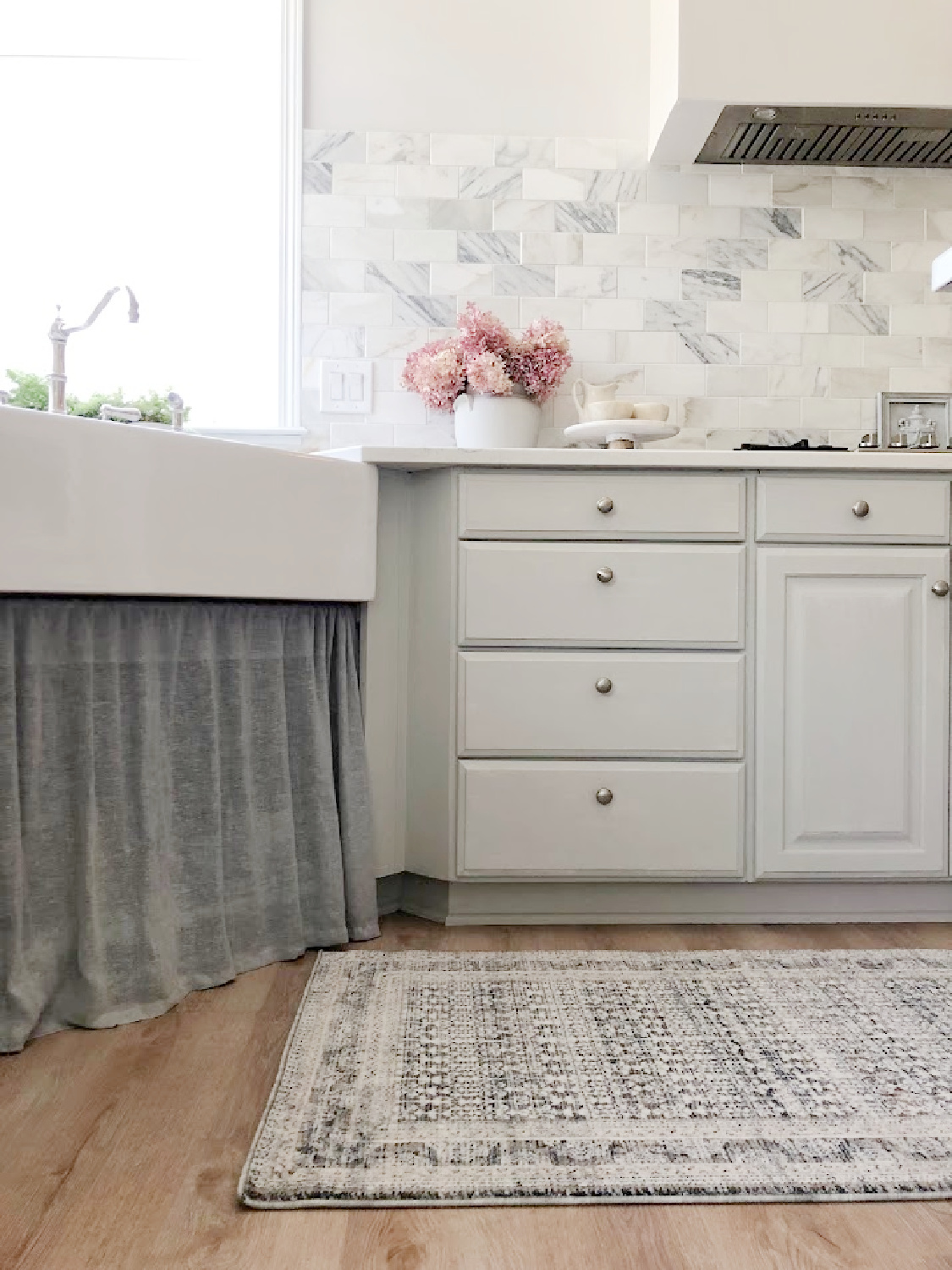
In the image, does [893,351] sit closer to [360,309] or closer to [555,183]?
[555,183]

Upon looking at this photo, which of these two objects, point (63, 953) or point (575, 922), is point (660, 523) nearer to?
point (575, 922)

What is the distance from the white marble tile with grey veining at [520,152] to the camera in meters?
2.74

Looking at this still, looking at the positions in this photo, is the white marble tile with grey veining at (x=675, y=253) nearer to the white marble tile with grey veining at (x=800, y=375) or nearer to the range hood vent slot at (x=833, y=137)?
the range hood vent slot at (x=833, y=137)

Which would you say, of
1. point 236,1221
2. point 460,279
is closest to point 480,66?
point 460,279

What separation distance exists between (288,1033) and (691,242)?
2.08 meters

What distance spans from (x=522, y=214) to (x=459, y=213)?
0.15m

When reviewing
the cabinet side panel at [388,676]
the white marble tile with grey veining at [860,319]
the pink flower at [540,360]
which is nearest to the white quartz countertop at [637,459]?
the cabinet side panel at [388,676]

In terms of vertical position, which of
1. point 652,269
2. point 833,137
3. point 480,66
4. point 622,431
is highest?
point 480,66

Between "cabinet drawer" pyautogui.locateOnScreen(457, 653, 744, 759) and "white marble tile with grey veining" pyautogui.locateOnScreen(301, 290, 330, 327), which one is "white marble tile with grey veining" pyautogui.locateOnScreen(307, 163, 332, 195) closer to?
→ "white marble tile with grey veining" pyautogui.locateOnScreen(301, 290, 330, 327)

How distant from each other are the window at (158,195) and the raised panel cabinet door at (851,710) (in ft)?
4.23

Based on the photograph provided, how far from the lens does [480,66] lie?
274 cm

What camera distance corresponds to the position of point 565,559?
2189 mm

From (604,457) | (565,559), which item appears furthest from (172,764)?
(604,457)

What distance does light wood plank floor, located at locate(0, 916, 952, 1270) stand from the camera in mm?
1067
